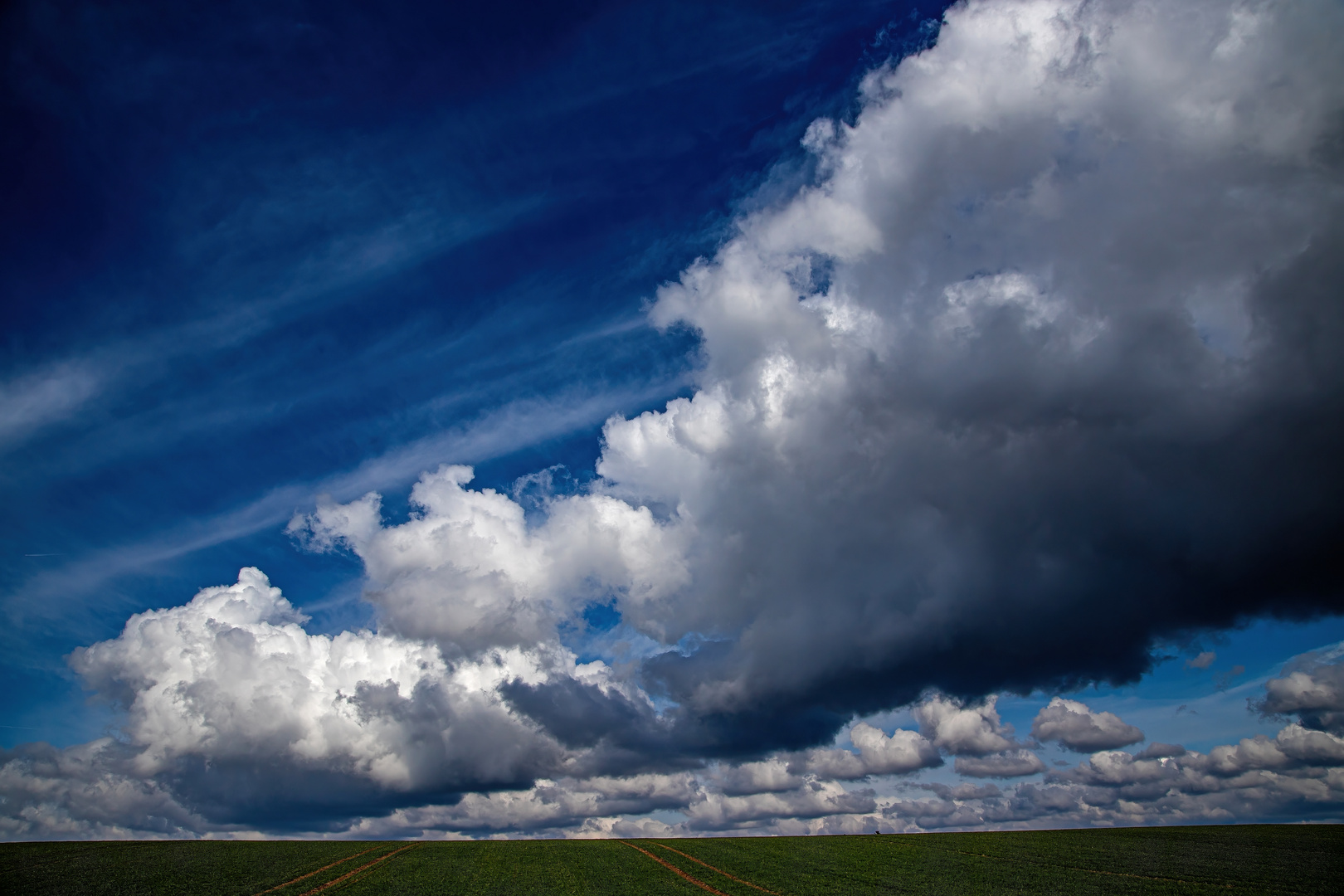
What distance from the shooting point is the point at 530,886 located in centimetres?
6469

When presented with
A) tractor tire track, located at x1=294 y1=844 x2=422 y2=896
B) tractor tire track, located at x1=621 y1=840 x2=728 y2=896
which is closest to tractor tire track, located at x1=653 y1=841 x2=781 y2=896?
tractor tire track, located at x1=621 y1=840 x2=728 y2=896

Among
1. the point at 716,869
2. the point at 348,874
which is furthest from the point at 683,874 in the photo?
the point at 348,874

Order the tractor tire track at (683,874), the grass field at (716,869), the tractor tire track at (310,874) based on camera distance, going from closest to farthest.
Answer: the tractor tire track at (683,874), the tractor tire track at (310,874), the grass field at (716,869)

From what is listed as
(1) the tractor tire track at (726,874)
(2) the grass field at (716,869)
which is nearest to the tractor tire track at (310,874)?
(2) the grass field at (716,869)

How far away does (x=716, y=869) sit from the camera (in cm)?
7719

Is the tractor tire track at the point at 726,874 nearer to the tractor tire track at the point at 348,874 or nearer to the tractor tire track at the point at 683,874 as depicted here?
the tractor tire track at the point at 683,874

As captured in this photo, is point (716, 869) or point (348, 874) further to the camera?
point (716, 869)

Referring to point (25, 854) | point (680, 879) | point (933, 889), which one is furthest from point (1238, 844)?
point (25, 854)

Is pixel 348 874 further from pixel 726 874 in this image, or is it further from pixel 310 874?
pixel 726 874

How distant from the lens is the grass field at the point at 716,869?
6091cm

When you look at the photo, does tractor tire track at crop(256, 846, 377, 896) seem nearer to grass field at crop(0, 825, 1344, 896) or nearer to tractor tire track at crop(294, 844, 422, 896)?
grass field at crop(0, 825, 1344, 896)

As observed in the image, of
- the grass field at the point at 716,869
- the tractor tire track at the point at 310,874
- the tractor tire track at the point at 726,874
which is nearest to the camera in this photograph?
the tractor tire track at the point at 726,874

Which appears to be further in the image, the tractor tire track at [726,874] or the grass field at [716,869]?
the grass field at [716,869]

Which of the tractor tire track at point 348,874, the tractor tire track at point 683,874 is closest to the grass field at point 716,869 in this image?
the tractor tire track at point 348,874
